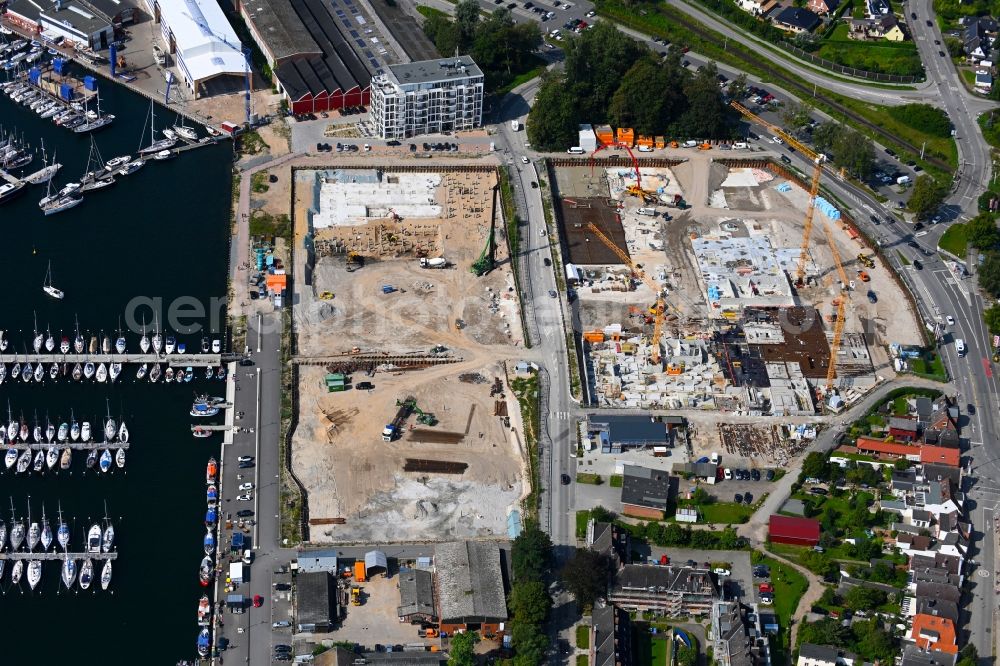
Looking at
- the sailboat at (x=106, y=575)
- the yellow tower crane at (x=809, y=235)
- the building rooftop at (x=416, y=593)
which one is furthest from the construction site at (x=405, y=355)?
the yellow tower crane at (x=809, y=235)

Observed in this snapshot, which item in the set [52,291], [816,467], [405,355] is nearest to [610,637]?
[816,467]

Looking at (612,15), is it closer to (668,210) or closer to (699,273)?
(668,210)

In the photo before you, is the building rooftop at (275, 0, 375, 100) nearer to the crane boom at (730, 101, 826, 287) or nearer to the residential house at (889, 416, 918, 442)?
the crane boom at (730, 101, 826, 287)

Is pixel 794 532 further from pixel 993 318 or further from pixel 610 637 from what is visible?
pixel 993 318

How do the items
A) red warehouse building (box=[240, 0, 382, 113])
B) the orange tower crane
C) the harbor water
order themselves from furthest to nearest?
red warehouse building (box=[240, 0, 382, 113]) → the orange tower crane → the harbor water

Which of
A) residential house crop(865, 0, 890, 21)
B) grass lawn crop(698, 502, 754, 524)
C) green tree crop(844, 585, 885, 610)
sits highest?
residential house crop(865, 0, 890, 21)

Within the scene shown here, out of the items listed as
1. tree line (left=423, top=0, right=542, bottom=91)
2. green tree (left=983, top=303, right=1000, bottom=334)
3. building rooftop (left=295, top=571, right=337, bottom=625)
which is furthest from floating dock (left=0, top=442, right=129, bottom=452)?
green tree (left=983, top=303, right=1000, bottom=334)
